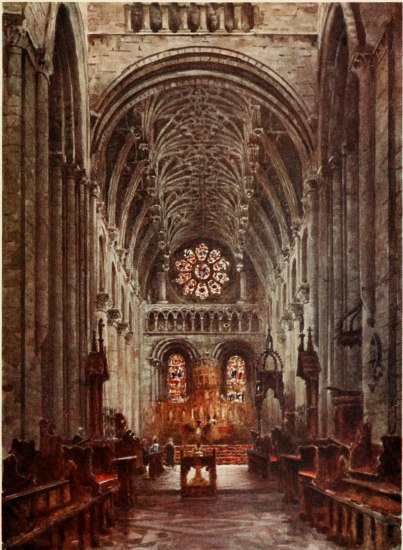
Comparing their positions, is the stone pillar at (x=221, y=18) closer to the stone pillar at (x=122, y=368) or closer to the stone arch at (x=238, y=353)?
the stone pillar at (x=122, y=368)

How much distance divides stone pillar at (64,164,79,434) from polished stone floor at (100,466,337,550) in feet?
8.49

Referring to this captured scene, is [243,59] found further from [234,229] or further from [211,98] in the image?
[234,229]

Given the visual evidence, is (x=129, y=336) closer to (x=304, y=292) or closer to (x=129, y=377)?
(x=129, y=377)

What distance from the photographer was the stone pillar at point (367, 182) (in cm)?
1528

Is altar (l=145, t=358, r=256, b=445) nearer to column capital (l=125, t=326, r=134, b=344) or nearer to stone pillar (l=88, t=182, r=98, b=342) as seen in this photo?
column capital (l=125, t=326, r=134, b=344)

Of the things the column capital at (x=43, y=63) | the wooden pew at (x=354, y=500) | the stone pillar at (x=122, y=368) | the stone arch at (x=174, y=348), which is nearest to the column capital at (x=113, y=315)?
the stone pillar at (x=122, y=368)

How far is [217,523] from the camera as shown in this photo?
1603 cm

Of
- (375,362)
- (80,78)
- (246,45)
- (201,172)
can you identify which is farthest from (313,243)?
(201,172)

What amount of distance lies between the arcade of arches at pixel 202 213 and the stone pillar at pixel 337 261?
Answer: 53 mm

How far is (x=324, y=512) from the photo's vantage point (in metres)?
14.3

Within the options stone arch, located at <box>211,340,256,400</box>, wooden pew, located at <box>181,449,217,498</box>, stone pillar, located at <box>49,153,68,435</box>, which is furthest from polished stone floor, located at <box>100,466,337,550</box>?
stone arch, located at <box>211,340,256,400</box>

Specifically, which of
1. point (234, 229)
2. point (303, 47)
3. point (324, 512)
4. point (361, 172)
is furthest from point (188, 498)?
point (234, 229)

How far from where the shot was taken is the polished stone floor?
44.9 ft

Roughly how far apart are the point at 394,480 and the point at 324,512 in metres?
3.24
